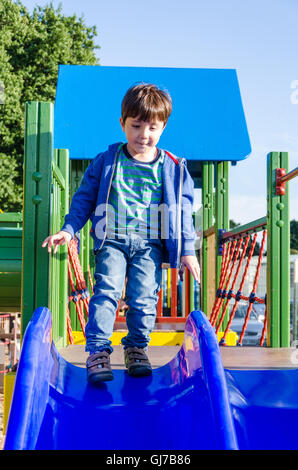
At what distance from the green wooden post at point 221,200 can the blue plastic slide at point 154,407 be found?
3.61m

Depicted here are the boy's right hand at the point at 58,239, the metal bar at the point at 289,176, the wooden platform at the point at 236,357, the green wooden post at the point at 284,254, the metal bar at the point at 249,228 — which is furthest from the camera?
the metal bar at the point at 249,228

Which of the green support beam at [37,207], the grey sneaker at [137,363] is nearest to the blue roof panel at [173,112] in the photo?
the green support beam at [37,207]

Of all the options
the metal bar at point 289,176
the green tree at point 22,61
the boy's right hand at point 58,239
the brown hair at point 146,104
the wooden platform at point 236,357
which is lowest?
the wooden platform at point 236,357

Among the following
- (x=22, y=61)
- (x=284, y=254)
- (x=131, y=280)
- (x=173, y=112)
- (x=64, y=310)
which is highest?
(x=22, y=61)

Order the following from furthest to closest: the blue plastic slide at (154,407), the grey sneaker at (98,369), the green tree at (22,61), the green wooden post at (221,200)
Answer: the green tree at (22,61) < the green wooden post at (221,200) < the grey sneaker at (98,369) < the blue plastic slide at (154,407)

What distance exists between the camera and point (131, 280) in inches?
86.4

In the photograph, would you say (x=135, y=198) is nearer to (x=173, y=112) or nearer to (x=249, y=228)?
(x=249, y=228)

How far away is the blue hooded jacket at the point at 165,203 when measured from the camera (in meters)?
2.22

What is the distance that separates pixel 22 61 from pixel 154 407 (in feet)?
54.9

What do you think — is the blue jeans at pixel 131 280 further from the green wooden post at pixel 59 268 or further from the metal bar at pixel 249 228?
the metal bar at pixel 249 228

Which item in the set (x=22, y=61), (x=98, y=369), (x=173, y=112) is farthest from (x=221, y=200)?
(x=22, y=61)

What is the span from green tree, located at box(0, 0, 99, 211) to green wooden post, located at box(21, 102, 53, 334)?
13085 millimetres

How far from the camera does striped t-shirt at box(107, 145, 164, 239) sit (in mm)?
2211

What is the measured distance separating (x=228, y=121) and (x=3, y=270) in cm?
385
